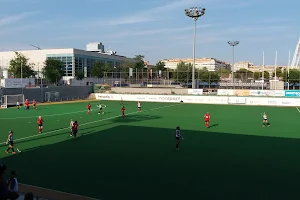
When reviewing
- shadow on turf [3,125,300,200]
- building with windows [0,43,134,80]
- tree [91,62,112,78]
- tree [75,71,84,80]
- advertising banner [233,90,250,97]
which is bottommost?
shadow on turf [3,125,300,200]

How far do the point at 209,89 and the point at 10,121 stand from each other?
43.1 meters

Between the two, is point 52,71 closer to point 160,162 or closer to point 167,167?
point 160,162

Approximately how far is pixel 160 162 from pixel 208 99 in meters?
38.8

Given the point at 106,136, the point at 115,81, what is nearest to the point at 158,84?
the point at 115,81

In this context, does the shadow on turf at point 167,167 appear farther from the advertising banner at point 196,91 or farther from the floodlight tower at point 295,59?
the floodlight tower at point 295,59

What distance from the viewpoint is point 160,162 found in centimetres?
1430

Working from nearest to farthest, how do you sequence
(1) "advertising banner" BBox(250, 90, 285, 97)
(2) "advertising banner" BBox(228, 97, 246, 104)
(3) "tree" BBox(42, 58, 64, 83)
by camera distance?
(2) "advertising banner" BBox(228, 97, 246, 104) → (1) "advertising banner" BBox(250, 90, 285, 97) → (3) "tree" BBox(42, 58, 64, 83)

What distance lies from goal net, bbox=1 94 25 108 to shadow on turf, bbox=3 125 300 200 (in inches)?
1083

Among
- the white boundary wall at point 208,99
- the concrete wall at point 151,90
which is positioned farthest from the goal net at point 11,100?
the concrete wall at point 151,90

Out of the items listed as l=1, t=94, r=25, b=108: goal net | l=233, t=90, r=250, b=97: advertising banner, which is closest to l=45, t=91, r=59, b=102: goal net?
l=1, t=94, r=25, b=108: goal net

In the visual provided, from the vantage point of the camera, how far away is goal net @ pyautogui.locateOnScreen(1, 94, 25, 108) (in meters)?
42.4

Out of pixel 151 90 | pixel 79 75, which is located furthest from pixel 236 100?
pixel 79 75

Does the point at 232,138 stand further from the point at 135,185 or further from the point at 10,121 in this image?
the point at 10,121

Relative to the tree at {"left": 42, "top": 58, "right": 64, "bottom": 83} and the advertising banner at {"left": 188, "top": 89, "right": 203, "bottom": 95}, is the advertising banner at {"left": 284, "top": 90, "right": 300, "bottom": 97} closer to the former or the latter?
the advertising banner at {"left": 188, "top": 89, "right": 203, "bottom": 95}
